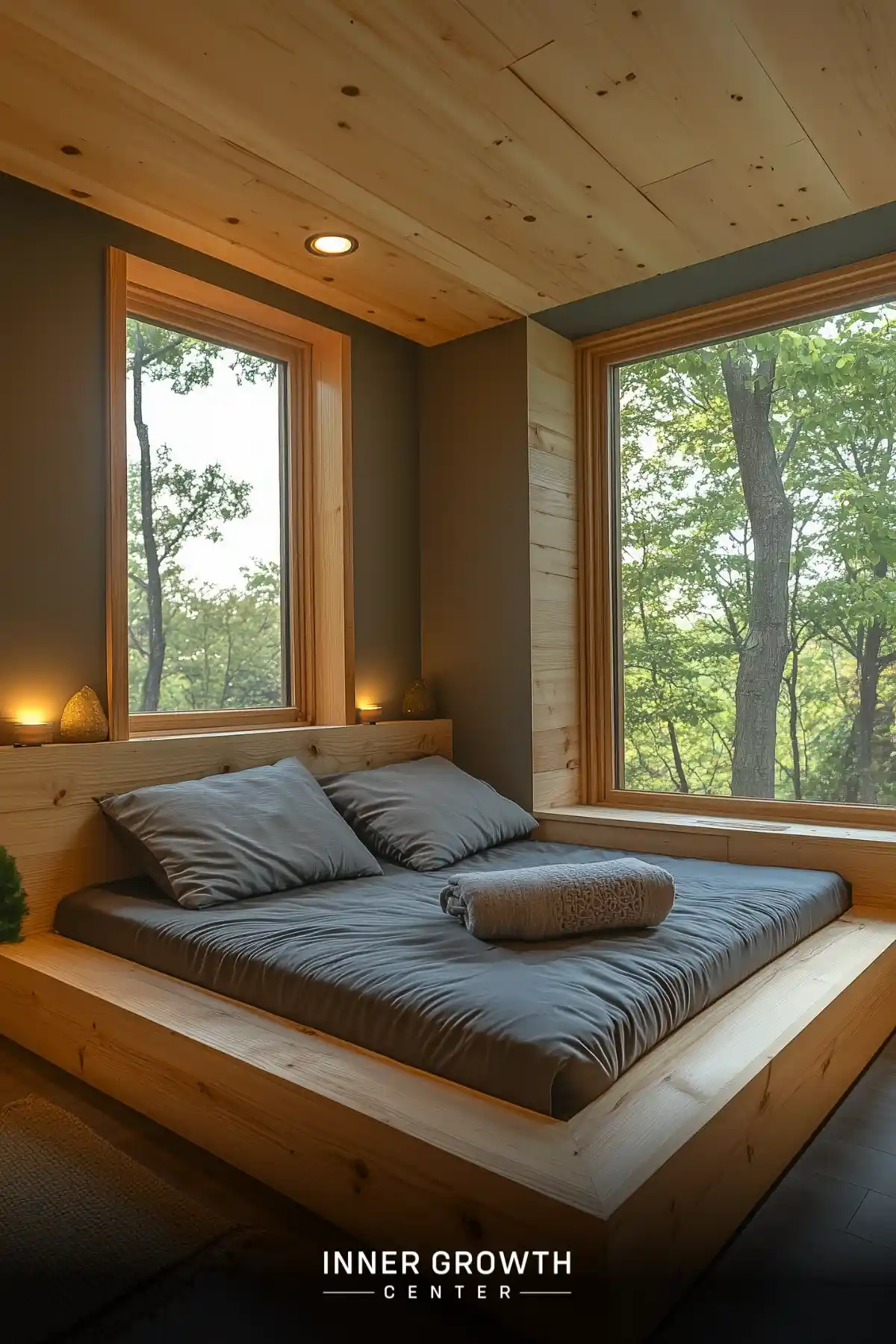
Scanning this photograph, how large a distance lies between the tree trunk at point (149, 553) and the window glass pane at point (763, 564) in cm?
170

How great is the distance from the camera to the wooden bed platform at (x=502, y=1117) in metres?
1.26

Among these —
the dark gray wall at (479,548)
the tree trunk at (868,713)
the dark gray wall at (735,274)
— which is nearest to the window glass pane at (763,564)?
the tree trunk at (868,713)

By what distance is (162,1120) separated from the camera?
1.82 metres

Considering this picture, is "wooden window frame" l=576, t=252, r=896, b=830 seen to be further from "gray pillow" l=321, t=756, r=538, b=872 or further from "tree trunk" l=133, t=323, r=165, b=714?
"tree trunk" l=133, t=323, r=165, b=714

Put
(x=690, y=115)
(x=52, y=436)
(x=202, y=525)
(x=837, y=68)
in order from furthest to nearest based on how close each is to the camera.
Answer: (x=202, y=525), (x=52, y=436), (x=690, y=115), (x=837, y=68)

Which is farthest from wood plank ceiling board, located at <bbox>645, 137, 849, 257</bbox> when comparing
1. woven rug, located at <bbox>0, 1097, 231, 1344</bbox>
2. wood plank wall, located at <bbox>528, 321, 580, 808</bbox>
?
woven rug, located at <bbox>0, 1097, 231, 1344</bbox>

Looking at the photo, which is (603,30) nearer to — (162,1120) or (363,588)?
(363,588)

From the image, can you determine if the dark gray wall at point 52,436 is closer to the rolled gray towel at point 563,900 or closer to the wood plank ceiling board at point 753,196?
the rolled gray towel at point 563,900

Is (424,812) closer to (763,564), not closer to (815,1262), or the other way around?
(763,564)

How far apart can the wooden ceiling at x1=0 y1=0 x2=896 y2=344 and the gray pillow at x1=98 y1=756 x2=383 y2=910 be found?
1.65 m

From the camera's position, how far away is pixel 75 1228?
60.4 inches

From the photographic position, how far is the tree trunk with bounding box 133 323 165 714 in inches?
115

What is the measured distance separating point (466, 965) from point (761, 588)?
77.1 inches

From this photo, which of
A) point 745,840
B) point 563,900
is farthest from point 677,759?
point 563,900
